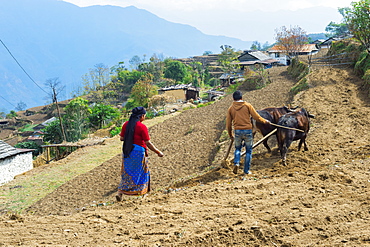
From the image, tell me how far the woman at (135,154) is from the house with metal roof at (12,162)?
14.2 metres

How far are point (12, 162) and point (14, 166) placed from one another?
1.05 feet

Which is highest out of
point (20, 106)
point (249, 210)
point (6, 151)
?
point (249, 210)

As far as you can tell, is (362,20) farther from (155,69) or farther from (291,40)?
(155,69)

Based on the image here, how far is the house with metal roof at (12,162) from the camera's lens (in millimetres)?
17438

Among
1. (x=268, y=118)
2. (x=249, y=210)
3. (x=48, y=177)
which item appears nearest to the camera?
(x=249, y=210)

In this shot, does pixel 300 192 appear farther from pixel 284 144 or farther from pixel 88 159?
pixel 88 159

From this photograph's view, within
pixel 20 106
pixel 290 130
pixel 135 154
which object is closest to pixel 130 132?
pixel 135 154

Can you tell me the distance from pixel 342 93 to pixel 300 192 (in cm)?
1002

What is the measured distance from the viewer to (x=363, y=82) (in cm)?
1434

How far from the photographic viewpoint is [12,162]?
1828 cm

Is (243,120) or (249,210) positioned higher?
(243,120)

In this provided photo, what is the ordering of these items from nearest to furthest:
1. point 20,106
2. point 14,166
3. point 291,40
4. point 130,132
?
point 130,132 < point 14,166 < point 291,40 < point 20,106

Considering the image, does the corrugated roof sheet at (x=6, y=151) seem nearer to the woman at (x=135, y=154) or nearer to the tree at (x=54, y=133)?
the woman at (x=135, y=154)

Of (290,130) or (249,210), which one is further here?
(290,130)
